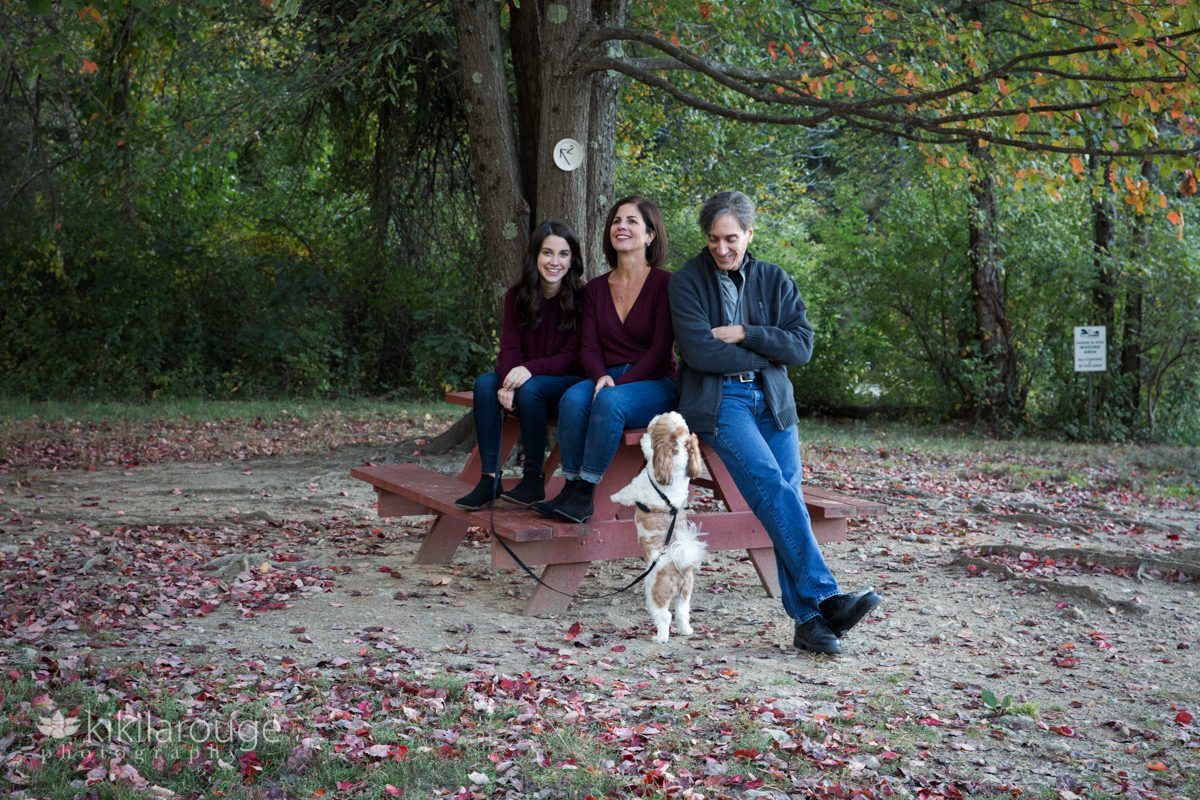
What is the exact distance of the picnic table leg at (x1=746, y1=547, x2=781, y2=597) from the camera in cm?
610

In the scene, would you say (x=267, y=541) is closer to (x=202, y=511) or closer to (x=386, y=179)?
(x=202, y=511)

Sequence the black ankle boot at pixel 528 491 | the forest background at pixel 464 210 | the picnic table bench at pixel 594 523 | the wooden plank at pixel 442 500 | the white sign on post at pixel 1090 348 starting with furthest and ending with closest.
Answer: the white sign on post at pixel 1090 348 < the forest background at pixel 464 210 < the black ankle boot at pixel 528 491 < the picnic table bench at pixel 594 523 < the wooden plank at pixel 442 500

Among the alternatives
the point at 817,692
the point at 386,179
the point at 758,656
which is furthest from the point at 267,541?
the point at 386,179

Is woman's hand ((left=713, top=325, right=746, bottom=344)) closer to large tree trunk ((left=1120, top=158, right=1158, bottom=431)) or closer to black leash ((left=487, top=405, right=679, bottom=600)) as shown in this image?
black leash ((left=487, top=405, right=679, bottom=600))

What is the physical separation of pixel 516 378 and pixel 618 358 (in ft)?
1.72

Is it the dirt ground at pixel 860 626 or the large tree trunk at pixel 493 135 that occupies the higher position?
the large tree trunk at pixel 493 135

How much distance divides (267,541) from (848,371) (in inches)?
490

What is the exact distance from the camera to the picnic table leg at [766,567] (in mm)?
6098

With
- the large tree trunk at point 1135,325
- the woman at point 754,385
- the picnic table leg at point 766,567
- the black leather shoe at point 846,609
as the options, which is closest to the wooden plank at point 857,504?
the picnic table leg at point 766,567

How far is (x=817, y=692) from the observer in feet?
14.8

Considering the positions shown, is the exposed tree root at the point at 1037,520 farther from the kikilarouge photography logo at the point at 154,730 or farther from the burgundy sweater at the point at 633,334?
the kikilarouge photography logo at the point at 154,730

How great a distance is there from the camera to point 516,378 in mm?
5828

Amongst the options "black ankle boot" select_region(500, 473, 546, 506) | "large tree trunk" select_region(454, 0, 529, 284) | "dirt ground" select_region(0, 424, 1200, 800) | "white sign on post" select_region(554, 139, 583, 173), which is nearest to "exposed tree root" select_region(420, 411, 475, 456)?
"dirt ground" select_region(0, 424, 1200, 800)

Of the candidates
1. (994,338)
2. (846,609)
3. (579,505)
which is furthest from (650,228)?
(994,338)
